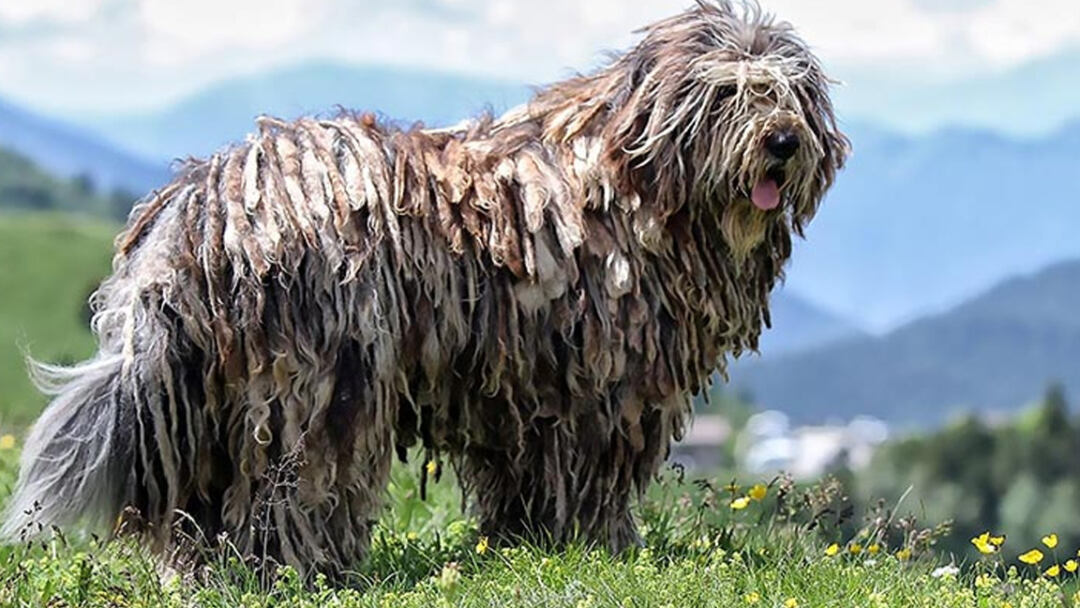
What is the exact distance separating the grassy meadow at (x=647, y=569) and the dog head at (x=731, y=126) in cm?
146

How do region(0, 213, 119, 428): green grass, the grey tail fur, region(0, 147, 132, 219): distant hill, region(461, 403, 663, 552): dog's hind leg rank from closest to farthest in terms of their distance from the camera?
the grey tail fur, region(461, 403, 663, 552): dog's hind leg, region(0, 213, 119, 428): green grass, region(0, 147, 132, 219): distant hill

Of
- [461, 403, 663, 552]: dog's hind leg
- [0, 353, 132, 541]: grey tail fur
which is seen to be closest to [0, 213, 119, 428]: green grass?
[461, 403, 663, 552]: dog's hind leg

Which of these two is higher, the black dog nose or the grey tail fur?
the black dog nose

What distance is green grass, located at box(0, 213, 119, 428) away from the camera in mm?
108188

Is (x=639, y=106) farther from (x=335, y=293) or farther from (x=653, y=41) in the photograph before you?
(x=335, y=293)

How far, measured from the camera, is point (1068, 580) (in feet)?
24.4

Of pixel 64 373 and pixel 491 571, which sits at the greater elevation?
pixel 64 373

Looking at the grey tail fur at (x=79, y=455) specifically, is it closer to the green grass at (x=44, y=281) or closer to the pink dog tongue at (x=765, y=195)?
the pink dog tongue at (x=765, y=195)

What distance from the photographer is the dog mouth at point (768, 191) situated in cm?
736

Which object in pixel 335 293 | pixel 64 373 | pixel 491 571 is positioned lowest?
pixel 491 571

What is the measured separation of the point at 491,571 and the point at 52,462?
180 cm

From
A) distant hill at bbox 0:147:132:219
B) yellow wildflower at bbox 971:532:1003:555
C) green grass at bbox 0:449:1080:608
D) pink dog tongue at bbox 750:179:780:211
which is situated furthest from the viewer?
distant hill at bbox 0:147:132:219

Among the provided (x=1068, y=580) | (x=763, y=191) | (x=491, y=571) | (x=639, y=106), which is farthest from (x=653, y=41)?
(x=1068, y=580)

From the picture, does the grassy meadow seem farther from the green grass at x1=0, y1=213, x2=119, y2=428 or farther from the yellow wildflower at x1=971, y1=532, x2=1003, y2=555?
the green grass at x1=0, y1=213, x2=119, y2=428
